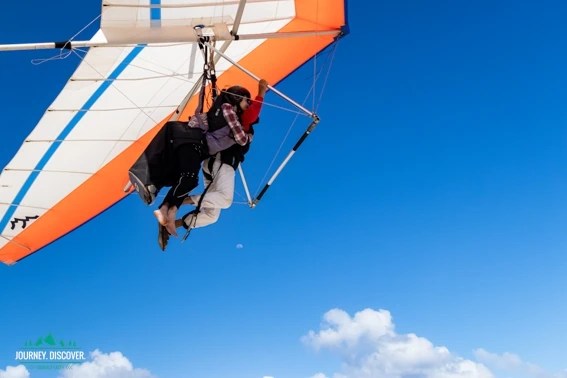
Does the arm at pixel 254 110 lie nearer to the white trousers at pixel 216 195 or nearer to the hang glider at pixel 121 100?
the white trousers at pixel 216 195

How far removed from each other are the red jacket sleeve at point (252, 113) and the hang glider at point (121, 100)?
2.94 ft

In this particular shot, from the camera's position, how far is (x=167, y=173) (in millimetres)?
6078

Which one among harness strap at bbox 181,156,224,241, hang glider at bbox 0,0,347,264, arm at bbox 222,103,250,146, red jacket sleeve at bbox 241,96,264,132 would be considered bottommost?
harness strap at bbox 181,156,224,241

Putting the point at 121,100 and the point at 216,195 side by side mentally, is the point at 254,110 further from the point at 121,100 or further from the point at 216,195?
the point at 121,100

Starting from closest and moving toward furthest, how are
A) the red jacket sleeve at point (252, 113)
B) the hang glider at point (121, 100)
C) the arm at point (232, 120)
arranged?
the arm at point (232, 120) → the red jacket sleeve at point (252, 113) → the hang glider at point (121, 100)

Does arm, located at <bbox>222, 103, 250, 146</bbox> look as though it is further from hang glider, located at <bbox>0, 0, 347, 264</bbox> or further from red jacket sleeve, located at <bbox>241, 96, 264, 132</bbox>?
hang glider, located at <bbox>0, 0, 347, 264</bbox>

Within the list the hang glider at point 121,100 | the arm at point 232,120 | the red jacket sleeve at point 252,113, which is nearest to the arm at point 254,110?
the red jacket sleeve at point 252,113

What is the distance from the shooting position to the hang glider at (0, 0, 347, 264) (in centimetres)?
744

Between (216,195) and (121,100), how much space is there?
3.05m

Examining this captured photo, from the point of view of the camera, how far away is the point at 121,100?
334 inches

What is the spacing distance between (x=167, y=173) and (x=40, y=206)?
13.3 ft

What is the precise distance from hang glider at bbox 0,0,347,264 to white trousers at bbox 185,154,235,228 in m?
1.29

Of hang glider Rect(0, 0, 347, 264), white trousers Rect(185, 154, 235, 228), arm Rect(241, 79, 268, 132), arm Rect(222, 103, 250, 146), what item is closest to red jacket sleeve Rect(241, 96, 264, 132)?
arm Rect(241, 79, 268, 132)

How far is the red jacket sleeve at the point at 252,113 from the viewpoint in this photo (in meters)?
6.16
